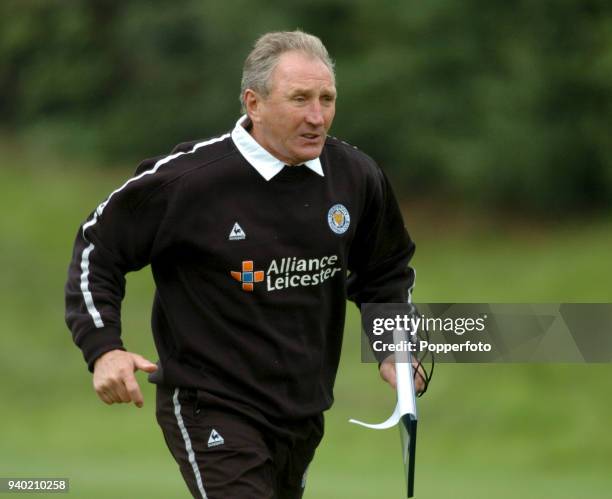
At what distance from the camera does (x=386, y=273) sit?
615cm

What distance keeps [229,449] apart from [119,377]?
559mm

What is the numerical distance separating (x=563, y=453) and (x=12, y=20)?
25.0 metres

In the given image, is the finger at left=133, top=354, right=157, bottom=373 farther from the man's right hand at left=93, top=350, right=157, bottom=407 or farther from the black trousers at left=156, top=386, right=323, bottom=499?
the black trousers at left=156, top=386, right=323, bottom=499

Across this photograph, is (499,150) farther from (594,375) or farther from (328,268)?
(328,268)

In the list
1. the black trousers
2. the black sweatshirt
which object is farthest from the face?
the black trousers

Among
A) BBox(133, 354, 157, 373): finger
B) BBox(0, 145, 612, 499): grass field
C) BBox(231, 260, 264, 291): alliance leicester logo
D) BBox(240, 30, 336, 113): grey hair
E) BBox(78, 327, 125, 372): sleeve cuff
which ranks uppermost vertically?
BBox(0, 145, 612, 499): grass field

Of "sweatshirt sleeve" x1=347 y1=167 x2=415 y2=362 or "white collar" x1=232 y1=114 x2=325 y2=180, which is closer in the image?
"white collar" x1=232 y1=114 x2=325 y2=180

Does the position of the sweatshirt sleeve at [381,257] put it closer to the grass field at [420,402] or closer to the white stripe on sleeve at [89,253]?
the white stripe on sleeve at [89,253]

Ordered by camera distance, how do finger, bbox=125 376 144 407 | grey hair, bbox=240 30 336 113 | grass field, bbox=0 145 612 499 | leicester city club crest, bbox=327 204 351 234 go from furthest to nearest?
grass field, bbox=0 145 612 499 < leicester city club crest, bbox=327 204 351 234 < grey hair, bbox=240 30 336 113 < finger, bbox=125 376 144 407

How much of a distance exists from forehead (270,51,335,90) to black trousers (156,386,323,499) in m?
1.30

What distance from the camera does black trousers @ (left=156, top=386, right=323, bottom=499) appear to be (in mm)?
5383

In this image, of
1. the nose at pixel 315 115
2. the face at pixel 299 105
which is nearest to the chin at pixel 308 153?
A: the face at pixel 299 105

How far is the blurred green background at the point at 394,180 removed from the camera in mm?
15898

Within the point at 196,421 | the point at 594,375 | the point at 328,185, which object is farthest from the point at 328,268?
the point at 594,375
